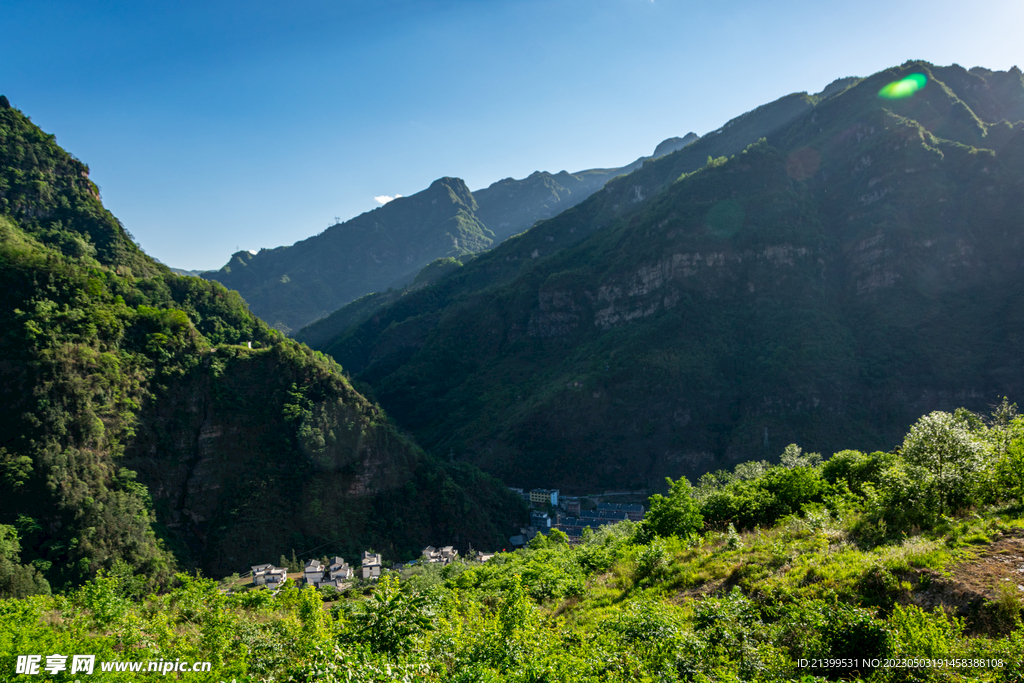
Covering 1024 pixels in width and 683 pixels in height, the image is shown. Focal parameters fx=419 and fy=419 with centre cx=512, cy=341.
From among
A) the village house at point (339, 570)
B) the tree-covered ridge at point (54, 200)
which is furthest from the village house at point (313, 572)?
the tree-covered ridge at point (54, 200)

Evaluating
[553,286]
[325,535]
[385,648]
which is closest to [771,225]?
[553,286]

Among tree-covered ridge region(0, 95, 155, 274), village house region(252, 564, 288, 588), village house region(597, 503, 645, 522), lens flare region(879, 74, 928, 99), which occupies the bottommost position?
village house region(597, 503, 645, 522)

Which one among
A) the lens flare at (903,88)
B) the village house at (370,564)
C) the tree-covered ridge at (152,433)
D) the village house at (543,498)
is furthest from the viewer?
the lens flare at (903,88)

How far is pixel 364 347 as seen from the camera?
165000 mm

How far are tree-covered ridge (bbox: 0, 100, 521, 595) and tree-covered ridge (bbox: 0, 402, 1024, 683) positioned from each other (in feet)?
88.4

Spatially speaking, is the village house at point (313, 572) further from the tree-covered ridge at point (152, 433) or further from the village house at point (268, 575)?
the tree-covered ridge at point (152, 433)

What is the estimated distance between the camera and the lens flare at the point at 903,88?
429 feet

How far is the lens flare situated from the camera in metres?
131

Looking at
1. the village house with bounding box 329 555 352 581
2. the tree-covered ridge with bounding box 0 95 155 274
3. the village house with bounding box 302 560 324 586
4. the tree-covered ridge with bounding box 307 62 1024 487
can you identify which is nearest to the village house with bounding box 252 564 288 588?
the village house with bounding box 302 560 324 586

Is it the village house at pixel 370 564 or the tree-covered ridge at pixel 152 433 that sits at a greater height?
the tree-covered ridge at pixel 152 433

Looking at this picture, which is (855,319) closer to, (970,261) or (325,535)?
(970,261)

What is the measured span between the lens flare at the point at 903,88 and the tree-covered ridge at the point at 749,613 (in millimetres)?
174867

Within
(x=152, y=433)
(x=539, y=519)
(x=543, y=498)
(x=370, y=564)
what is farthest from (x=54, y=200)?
(x=543, y=498)

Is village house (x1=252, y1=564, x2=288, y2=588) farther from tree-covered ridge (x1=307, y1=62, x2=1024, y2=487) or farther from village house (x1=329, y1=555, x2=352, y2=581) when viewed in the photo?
tree-covered ridge (x1=307, y1=62, x2=1024, y2=487)
